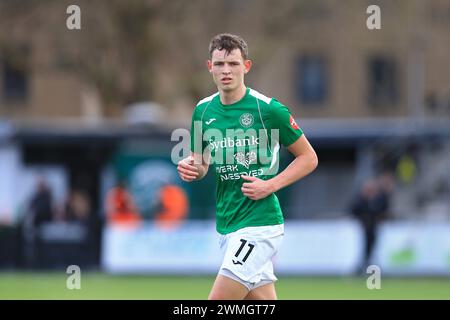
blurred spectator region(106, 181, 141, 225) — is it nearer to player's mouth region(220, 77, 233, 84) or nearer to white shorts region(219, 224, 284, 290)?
white shorts region(219, 224, 284, 290)

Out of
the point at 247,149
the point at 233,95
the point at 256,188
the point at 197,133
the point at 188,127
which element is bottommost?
the point at 188,127

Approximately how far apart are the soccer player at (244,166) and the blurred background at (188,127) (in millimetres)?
8752

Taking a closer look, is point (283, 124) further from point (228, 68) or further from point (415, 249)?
point (415, 249)

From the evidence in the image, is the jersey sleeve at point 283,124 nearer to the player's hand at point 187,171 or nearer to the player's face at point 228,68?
the player's face at point 228,68

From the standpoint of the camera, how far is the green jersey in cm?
830

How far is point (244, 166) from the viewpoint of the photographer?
8305 millimetres

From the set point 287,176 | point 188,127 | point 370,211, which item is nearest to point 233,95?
point 287,176

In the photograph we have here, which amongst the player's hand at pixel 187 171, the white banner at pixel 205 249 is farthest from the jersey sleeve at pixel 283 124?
the white banner at pixel 205 249

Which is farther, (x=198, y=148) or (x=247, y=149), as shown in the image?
(x=198, y=148)

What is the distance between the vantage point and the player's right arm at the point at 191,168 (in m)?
8.30

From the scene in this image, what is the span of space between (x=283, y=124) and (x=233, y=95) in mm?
413

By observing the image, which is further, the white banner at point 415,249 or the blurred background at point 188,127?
the blurred background at point 188,127

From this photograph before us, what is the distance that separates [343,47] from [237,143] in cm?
3951

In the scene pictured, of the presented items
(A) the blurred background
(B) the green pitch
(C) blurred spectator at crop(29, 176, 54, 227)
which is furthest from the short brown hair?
(C) blurred spectator at crop(29, 176, 54, 227)
